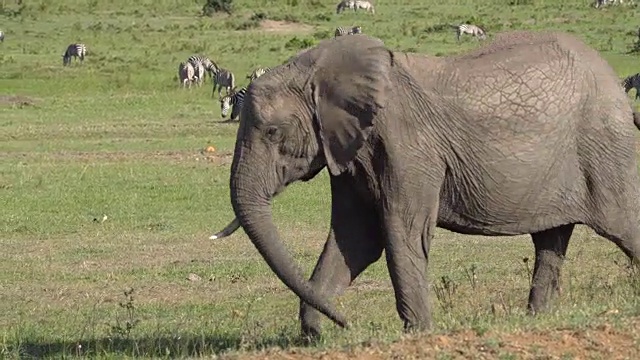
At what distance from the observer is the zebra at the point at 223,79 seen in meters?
33.7

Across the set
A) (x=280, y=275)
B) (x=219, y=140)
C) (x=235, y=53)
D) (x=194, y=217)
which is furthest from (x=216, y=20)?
(x=280, y=275)

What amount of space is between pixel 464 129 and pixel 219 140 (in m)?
15.3

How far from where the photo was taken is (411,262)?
7.94 meters

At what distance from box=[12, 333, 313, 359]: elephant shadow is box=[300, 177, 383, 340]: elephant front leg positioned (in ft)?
1.02

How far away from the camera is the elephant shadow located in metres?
8.07

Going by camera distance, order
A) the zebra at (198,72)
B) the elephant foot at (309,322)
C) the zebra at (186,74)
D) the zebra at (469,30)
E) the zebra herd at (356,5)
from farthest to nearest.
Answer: the zebra herd at (356,5) < the zebra at (469,30) < the zebra at (198,72) < the zebra at (186,74) < the elephant foot at (309,322)

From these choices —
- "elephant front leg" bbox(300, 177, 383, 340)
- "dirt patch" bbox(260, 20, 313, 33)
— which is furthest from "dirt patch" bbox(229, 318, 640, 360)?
"dirt patch" bbox(260, 20, 313, 33)

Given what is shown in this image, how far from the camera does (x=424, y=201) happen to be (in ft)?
25.9

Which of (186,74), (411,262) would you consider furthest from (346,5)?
(411,262)

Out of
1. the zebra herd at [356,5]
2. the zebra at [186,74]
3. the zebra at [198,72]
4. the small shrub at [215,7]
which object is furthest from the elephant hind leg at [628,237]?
the zebra herd at [356,5]

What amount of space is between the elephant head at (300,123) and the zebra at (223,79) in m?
25.4

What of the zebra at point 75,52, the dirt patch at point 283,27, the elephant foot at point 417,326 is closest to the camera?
the elephant foot at point 417,326

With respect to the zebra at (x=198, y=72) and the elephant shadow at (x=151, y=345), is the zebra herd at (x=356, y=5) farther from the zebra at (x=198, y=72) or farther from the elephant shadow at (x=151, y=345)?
the elephant shadow at (x=151, y=345)

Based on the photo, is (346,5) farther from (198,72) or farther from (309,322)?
(309,322)
